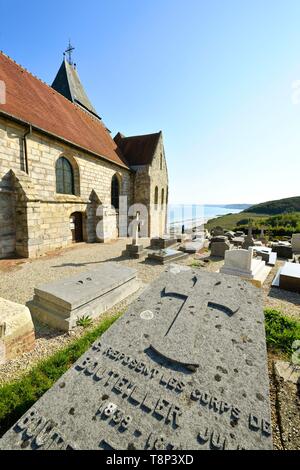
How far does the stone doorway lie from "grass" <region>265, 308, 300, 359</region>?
10.5 m

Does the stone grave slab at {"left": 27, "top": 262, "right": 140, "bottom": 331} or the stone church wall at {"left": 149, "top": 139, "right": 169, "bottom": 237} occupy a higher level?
the stone church wall at {"left": 149, "top": 139, "right": 169, "bottom": 237}

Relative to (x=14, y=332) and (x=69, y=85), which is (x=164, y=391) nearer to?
(x=14, y=332)

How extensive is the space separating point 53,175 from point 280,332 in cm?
1057

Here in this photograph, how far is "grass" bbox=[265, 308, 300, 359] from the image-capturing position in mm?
3178

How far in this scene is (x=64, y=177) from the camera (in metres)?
11.1

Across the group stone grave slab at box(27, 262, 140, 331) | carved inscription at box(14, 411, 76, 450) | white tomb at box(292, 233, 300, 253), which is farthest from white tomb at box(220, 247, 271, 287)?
white tomb at box(292, 233, 300, 253)

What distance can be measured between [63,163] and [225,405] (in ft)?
38.9

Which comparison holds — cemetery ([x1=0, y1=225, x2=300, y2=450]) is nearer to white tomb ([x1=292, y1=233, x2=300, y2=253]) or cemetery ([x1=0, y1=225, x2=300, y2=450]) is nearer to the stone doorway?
the stone doorway

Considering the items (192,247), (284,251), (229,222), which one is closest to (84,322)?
(192,247)

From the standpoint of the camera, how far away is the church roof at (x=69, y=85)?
17.6 meters

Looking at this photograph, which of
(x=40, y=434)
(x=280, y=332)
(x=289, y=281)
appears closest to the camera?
(x=40, y=434)

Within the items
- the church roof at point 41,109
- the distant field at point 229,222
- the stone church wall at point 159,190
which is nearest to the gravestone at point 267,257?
the church roof at point 41,109

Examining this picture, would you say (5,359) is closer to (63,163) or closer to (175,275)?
(175,275)

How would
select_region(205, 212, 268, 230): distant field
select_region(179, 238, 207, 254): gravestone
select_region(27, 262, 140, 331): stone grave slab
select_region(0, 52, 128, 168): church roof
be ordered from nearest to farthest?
select_region(27, 262, 140, 331): stone grave slab, select_region(0, 52, 128, 168): church roof, select_region(179, 238, 207, 254): gravestone, select_region(205, 212, 268, 230): distant field
